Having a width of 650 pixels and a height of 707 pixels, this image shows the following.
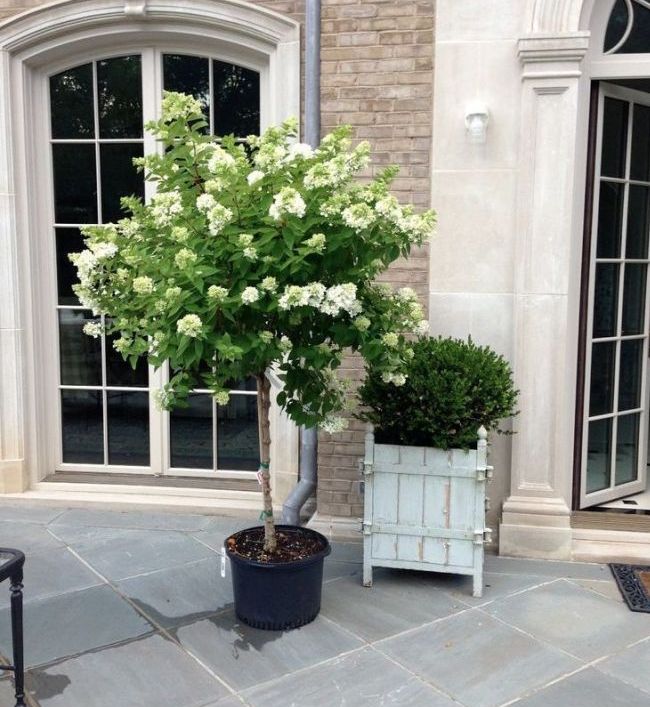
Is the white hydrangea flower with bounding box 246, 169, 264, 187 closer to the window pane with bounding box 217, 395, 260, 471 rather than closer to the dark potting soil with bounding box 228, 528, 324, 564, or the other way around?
the dark potting soil with bounding box 228, 528, 324, 564

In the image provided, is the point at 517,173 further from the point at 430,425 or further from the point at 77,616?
the point at 77,616

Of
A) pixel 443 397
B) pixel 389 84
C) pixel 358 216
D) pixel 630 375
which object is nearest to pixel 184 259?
pixel 358 216

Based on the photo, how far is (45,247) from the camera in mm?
5461

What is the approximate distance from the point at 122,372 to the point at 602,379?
340 cm

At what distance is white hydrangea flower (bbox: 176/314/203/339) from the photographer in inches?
116

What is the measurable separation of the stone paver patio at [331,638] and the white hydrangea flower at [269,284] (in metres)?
1.67

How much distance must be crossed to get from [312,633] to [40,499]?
2664mm

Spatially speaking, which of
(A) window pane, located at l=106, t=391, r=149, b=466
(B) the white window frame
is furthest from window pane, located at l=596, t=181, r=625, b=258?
(A) window pane, located at l=106, t=391, r=149, b=466

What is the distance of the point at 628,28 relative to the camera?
4.48m

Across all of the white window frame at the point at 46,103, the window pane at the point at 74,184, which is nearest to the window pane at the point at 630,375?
the white window frame at the point at 46,103

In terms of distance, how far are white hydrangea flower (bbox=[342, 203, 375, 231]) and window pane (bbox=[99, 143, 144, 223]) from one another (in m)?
2.77

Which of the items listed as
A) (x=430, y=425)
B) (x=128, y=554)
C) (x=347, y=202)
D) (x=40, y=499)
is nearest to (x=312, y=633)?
(x=430, y=425)

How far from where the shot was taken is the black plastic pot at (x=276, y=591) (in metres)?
3.58

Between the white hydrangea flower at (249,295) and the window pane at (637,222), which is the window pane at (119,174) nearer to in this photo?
the white hydrangea flower at (249,295)
